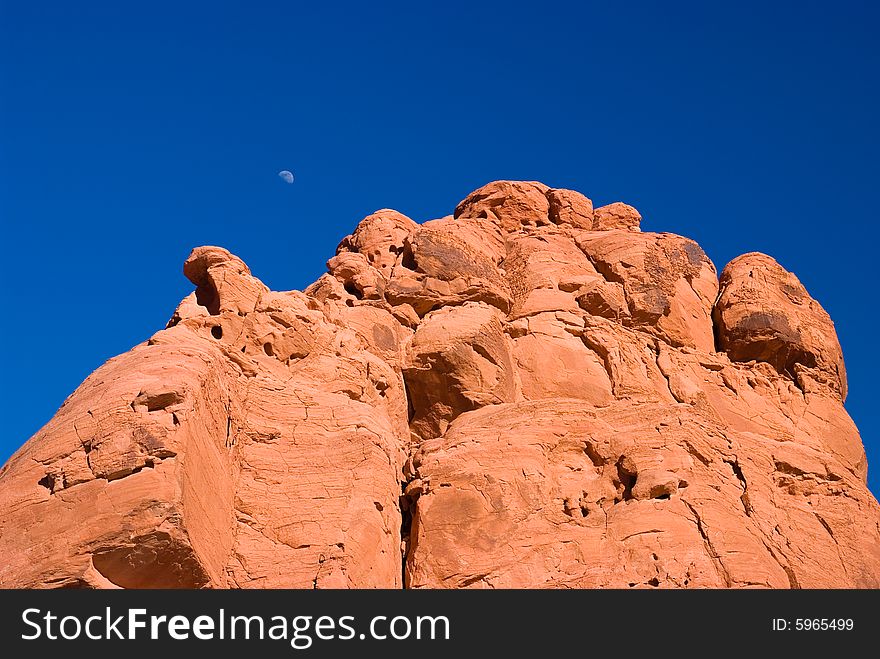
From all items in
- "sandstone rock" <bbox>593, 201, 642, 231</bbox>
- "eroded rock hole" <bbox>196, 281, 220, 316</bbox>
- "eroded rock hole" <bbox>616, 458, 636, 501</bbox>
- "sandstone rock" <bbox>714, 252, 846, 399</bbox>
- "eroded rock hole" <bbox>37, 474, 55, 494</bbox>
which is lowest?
"eroded rock hole" <bbox>37, 474, 55, 494</bbox>

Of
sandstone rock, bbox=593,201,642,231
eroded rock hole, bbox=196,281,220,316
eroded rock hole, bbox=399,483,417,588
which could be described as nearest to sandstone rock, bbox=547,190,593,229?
sandstone rock, bbox=593,201,642,231

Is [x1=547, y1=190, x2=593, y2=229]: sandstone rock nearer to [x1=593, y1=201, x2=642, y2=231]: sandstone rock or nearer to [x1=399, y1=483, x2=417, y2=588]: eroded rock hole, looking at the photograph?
[x1=593, y1=201, x2=642, y2=231]: sandstone rock

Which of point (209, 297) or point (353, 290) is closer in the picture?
point (209, 297)

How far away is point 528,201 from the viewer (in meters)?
30.1

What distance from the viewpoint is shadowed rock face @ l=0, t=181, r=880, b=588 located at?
54.6 feet

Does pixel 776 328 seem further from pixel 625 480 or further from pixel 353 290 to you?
pixel 353 290

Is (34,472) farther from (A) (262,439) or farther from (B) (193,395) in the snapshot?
(A) (262,439)

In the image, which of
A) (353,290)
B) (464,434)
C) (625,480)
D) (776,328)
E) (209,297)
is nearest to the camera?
(625,480)

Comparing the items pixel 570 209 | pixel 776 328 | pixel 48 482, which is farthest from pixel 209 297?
pixel 776 328

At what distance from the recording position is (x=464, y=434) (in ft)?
72.0

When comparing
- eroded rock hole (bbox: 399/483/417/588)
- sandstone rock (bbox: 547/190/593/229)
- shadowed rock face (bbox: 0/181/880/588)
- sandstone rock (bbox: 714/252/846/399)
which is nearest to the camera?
shadowed rock face (bbox: 0/181/880/588)

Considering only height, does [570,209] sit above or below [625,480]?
above

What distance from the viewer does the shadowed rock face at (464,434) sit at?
54.6ft
